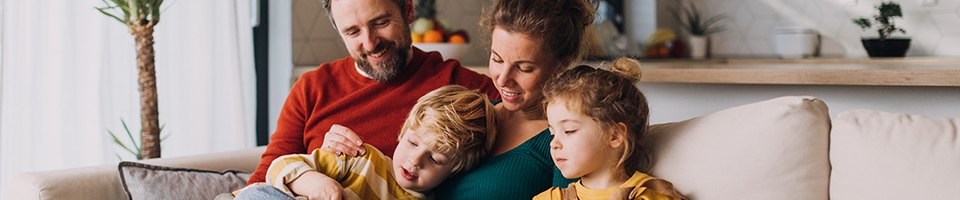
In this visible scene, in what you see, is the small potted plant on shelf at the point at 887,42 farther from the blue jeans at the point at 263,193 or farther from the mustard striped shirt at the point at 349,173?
the blue jeans at the point at 263,193

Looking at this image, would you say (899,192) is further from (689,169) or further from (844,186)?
(689,169)

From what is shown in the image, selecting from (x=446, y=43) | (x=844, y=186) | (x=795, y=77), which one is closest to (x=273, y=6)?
(x=446, y=43)

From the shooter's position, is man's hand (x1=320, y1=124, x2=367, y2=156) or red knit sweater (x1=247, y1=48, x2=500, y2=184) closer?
man's hand (x1=320, y1=124, x2=367, y2=156)

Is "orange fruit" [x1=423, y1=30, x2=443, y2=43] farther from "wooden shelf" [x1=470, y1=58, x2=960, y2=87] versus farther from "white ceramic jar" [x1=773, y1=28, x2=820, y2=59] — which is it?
"white ceramic jar" [x1=773, y1=28, x2=820, y2=59]

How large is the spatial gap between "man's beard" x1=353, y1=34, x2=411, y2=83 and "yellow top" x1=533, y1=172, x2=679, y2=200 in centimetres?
59

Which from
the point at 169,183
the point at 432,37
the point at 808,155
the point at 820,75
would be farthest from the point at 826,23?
the point at 169,183

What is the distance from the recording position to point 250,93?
2.80 metres

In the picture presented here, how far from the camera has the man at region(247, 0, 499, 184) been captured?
159 centimetres

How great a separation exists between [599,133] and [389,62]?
0.67 m

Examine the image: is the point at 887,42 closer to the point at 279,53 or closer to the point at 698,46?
the point at 698,46

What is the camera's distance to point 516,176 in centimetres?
131

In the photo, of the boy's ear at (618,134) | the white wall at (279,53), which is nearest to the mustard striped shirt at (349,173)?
the boy's ear at (618,134)

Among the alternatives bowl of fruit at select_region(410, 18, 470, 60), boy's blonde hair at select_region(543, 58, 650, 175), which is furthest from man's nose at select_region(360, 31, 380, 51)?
bowl of fruit at select_region(410, 18, 470, 60)

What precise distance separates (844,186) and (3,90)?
2249mm
